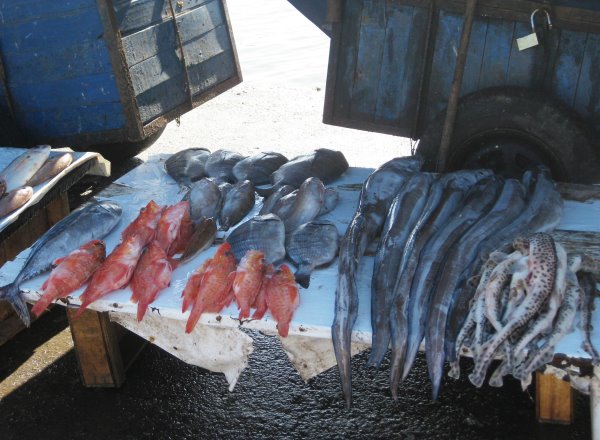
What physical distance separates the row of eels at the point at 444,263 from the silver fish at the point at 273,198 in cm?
55

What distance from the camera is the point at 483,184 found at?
403cm

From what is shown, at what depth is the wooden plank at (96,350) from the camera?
13.5ft

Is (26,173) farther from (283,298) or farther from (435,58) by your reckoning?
(435,58)

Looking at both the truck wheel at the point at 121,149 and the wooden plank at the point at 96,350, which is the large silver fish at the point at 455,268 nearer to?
the wooden plank at the point at 96,350

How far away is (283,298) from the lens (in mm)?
3291

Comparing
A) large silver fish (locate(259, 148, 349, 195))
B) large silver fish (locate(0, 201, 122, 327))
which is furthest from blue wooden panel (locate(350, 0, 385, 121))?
large silver fish (locate(0, 201, 122, 327))

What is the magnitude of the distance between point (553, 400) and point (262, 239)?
1.91 metres

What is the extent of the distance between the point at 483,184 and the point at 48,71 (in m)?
4.28

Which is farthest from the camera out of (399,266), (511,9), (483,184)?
(511,9)

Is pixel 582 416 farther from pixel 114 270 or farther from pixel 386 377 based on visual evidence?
pixel 114 270

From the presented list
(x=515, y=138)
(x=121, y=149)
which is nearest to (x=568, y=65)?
(x=515, y=138)

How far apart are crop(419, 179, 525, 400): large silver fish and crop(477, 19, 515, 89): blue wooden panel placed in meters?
1.05

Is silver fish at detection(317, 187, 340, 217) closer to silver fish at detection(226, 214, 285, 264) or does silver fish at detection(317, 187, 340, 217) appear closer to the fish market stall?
the fish market stall

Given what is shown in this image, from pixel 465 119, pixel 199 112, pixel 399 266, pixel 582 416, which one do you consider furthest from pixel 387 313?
pixel 199 112
